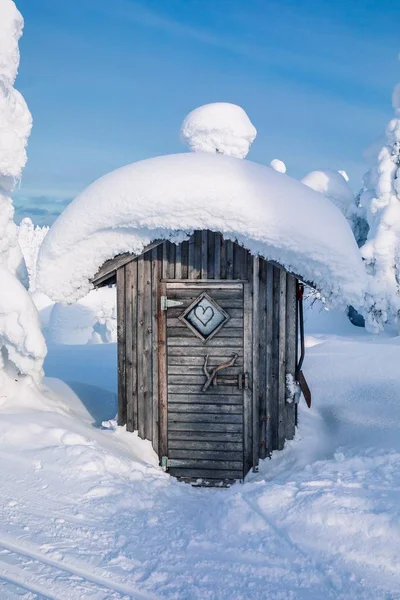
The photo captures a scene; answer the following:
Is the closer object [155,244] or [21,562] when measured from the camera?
[21,562]

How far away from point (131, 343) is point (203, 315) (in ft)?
3.55

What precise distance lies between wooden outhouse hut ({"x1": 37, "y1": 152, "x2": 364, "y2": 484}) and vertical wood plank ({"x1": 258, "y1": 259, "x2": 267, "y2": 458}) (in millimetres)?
18

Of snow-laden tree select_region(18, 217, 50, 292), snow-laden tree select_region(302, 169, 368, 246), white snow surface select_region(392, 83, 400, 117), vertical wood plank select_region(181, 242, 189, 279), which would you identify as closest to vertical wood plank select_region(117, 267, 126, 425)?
vertical wood plank select_region(181, 242, 189, 279)

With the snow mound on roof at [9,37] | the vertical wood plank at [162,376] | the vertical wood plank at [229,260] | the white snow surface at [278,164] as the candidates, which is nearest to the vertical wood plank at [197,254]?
the vertical wood plank at [229,260]

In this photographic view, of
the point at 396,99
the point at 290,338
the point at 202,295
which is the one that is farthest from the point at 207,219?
the point at 396,99

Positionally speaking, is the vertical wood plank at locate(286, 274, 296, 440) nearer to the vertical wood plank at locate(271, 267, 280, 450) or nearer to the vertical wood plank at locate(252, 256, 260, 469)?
the vertical wood plank at locate(271, 267, 280, 450)

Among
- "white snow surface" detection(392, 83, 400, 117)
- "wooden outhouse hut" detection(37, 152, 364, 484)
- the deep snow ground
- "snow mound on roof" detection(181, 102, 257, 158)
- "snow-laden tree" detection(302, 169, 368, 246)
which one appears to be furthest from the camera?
"snow-laden tree" detection(302, 169, 368, 246)

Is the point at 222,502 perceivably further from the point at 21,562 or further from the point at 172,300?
the point at 172,300

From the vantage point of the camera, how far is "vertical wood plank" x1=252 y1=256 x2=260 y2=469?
23.0 ft

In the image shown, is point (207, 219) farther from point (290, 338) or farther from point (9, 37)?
point (9, 37)

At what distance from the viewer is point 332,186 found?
2584 centimetres

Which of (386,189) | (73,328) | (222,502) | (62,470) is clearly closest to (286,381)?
(222,502)

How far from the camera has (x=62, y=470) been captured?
5.55 meters

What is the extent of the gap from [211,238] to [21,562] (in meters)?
4.40
